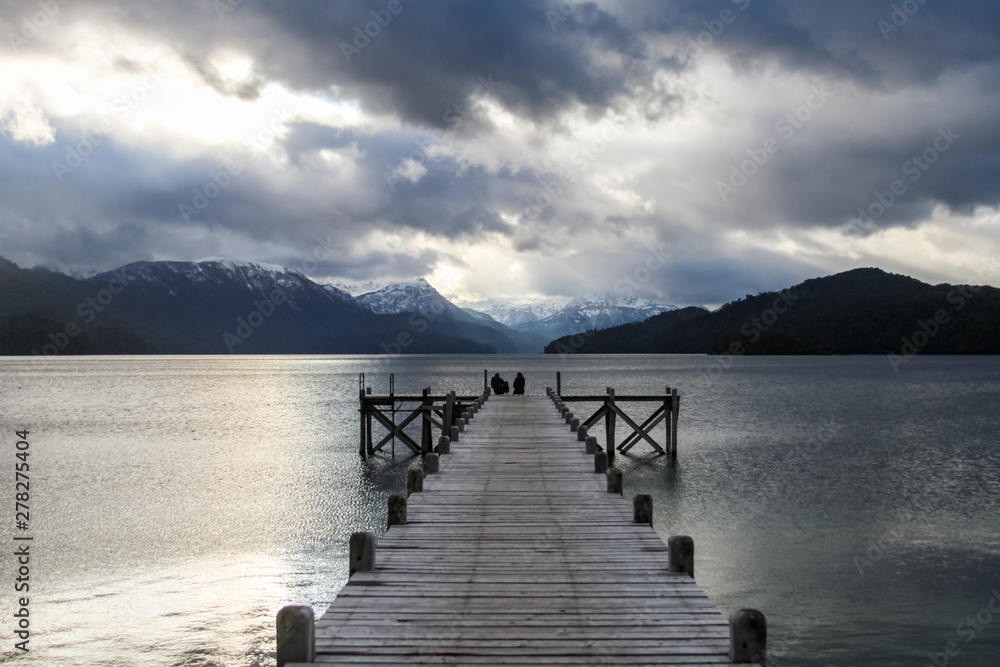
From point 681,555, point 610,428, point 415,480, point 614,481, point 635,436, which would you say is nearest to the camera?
point 681,555

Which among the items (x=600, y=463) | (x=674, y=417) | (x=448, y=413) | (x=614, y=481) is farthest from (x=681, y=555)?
(x=674, y=417)

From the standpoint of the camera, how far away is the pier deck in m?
7.28

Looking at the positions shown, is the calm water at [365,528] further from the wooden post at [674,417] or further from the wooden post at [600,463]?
the wooden post at [600,463]

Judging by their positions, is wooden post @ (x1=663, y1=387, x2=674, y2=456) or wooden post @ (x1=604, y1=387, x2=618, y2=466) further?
wooden post @ (x1=663, y1=387, x2=674, y2=456)

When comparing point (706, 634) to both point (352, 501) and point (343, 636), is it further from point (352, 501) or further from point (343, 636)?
point (352, 501)

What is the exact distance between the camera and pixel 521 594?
8.92 metres

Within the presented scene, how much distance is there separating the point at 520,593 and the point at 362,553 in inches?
85.1

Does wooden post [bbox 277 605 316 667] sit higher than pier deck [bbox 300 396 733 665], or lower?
higher

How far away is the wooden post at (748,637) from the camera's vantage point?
6855 mm

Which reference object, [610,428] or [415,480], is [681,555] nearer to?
[415,480]

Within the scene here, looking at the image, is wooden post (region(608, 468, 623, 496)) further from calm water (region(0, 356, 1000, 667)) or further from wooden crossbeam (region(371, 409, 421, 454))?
wooden crossbeam (region(371, 409, 421, 454))

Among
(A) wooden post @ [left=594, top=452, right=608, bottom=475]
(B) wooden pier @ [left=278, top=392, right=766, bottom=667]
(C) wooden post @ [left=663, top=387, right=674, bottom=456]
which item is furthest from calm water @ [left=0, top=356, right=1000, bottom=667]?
(B) wooden pier @ [left=278, top=392, right=766, bottom=667]

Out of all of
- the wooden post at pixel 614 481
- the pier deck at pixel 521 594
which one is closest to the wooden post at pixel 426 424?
the pier deck at pixel 521 594

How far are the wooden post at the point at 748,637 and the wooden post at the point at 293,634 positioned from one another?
4.03 meters
